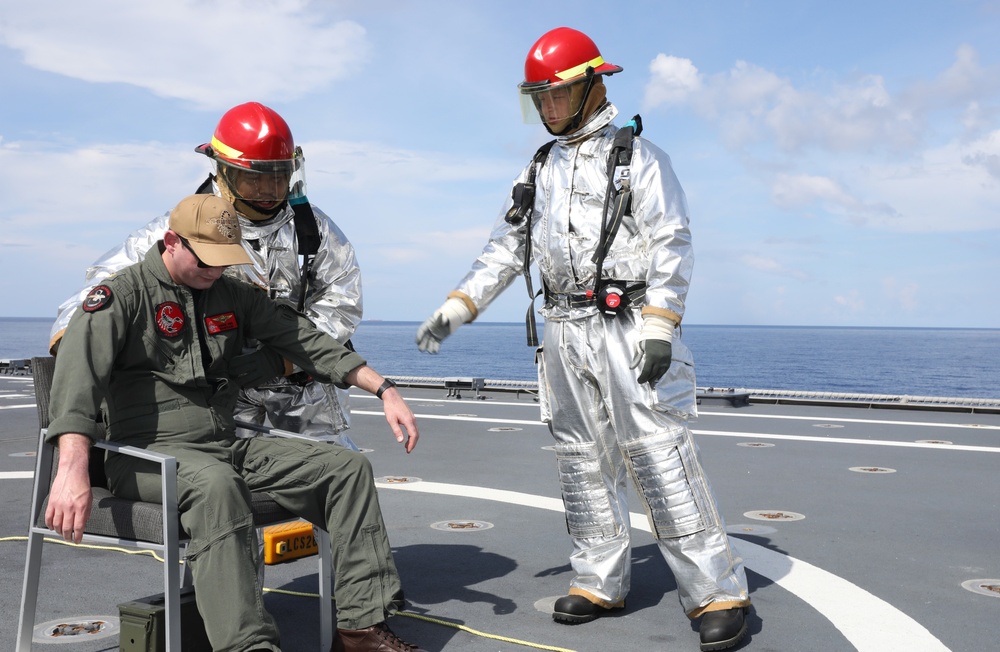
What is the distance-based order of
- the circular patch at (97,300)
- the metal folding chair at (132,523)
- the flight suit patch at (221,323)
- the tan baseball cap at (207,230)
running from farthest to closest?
the flight suit patch at (221,323)
the tan baseball cap at (207,230)
the circular patch at (97,300)
the metal folding chair at (132,523)

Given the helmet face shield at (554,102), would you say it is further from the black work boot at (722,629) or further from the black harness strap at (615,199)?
the black work boot at (722,629)

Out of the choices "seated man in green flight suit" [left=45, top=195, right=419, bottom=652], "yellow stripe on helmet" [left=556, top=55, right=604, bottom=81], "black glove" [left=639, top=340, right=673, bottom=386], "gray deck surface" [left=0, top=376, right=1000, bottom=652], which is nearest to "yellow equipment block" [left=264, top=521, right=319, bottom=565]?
"gray deck surface" [left=0, top=376, right=1000, bottom=652]

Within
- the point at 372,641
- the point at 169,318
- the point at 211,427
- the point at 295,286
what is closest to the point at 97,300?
the point at 169,318

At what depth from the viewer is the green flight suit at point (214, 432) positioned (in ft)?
7.65

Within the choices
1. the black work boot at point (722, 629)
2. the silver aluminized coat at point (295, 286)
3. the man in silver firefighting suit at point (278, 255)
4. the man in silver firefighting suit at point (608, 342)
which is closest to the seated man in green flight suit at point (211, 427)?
the man in silver firefighting suit at point (278, 255)

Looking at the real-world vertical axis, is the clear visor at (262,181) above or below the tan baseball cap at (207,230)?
above

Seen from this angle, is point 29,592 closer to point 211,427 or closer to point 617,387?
point 211,427

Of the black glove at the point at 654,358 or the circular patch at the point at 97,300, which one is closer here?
the circular patch at the point at 97,300

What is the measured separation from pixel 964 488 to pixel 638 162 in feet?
12.2

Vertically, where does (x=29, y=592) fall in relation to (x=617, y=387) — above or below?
below

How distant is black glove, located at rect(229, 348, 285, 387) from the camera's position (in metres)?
3.02

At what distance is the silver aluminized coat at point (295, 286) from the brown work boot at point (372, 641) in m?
0.91

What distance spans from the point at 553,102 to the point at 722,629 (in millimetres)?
1868

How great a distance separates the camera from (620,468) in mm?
3219
